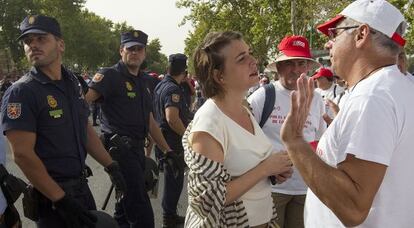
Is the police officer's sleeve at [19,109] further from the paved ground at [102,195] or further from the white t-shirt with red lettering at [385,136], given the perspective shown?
the paved ground at [102,195]

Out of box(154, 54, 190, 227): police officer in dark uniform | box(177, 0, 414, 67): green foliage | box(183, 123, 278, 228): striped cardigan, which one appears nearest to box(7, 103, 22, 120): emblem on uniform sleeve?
box(183, 123, 278, 228): striped cardigan

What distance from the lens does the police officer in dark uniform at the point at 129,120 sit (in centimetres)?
388

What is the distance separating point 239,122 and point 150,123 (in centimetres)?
220

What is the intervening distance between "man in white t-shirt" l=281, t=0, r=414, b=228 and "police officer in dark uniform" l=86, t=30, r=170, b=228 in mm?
2448

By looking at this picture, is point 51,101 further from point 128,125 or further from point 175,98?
point 175,98

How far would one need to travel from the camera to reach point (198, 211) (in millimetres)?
1981

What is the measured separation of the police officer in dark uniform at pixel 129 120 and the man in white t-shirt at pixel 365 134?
2.45 metres

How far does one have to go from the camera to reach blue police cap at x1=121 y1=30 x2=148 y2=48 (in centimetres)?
439

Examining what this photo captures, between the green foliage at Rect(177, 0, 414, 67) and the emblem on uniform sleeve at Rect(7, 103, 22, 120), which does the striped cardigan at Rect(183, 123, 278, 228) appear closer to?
the emblem on uniform sleeve at Rect(7, 103, 22, 120)

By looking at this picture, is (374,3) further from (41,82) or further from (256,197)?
(41,82)

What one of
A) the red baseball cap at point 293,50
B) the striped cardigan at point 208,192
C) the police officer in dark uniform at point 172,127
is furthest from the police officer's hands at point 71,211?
the police officer in dark uniform at point 172,127

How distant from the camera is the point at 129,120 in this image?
406 cm

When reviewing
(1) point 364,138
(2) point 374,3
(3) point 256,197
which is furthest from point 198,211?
(2) point 374,3

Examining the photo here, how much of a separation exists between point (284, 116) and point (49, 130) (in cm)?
171
